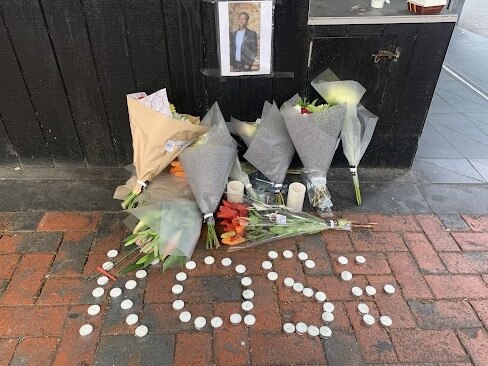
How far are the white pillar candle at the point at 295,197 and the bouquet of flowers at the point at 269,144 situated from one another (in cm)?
8

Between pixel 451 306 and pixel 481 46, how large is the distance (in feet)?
17.0

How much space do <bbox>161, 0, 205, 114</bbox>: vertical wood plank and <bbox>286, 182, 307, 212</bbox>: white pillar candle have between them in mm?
845

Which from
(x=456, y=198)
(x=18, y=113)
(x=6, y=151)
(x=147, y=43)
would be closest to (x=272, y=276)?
(x=456, y=198)

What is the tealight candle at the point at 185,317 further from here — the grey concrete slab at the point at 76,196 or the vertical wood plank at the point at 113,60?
the vertical wood plank at the point at 113,60

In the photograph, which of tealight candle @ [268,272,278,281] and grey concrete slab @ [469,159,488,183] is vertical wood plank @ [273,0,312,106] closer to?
tealight candle @ [268,272,278,281]

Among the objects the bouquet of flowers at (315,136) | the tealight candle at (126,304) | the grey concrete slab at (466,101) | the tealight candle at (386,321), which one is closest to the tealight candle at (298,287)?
the tealight candle at (386,321)

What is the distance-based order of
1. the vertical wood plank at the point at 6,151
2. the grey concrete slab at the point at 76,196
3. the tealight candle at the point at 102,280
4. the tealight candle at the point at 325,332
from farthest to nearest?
the vertical wood plank at the point at 6,151 → the grey concrete slab at the point at 76,196 → the tealight candle at the point at 102,280 → the tealight candle at the point at 325,332

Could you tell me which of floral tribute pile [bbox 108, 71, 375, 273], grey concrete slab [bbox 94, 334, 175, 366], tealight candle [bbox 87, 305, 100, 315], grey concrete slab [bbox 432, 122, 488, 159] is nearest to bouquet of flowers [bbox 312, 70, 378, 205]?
floral tribute pile [bbox 108, 71, 375, 273]

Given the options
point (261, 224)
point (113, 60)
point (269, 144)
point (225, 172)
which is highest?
point (113, 60)

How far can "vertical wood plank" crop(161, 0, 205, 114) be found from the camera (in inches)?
91.7

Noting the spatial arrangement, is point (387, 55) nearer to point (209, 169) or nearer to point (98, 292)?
point (209, 169)

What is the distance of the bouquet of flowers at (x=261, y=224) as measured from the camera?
230 cm

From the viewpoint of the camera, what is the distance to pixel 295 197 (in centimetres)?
245

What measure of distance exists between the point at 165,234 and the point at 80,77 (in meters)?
1.22
